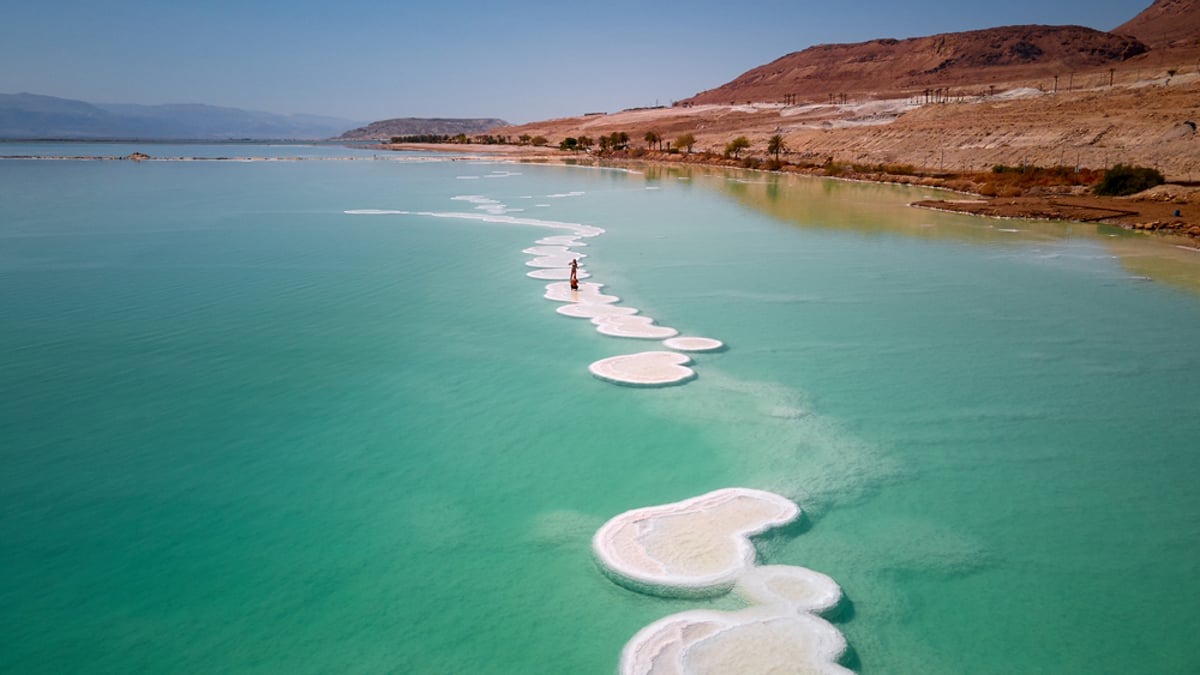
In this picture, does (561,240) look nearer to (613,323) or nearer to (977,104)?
(613,323)

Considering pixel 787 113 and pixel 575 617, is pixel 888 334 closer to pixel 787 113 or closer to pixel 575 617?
pixel 575 617

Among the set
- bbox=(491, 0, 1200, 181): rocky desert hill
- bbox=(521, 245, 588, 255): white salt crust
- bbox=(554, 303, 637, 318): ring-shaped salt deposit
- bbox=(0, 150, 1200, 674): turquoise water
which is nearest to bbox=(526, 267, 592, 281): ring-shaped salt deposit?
bbox=(0, 150, 1200, 674): turquoise water

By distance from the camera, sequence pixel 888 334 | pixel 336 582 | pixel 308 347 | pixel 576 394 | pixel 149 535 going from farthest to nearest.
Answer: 1. pixel 888 334
2. pixel 308 347
3. pixel 576 394
4. pixel 149 535
5. pixel 336 582

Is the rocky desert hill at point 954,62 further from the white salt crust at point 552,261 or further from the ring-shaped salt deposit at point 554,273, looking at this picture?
the ring-shaped salt deposit at point 554,273

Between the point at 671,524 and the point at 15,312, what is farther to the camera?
the point at 15,312

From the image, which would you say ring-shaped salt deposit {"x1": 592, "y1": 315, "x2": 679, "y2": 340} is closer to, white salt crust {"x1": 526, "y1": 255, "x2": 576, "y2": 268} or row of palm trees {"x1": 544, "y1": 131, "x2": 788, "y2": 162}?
white salt crust {"x1": 526, "y1": 255, "x2": 576, "y2": 268}

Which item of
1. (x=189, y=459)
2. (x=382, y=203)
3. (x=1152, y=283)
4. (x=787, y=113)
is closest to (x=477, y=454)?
(x=189, y=459)

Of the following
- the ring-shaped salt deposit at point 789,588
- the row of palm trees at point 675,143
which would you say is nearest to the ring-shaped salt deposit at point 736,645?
the ring-shaped salt deposit at point 789,588
